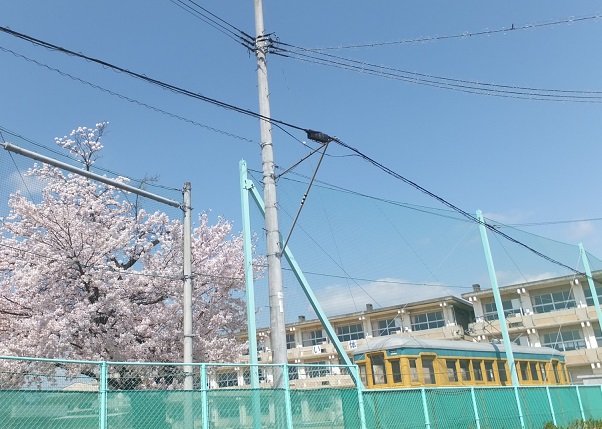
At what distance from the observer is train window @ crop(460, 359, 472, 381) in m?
15.9

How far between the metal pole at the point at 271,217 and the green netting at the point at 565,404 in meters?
8.83

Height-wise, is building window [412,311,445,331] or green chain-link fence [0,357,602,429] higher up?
building window [412,311,445,331]

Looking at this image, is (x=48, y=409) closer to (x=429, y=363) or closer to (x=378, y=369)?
(x=378, y=369)

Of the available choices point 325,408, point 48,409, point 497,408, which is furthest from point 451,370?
point 48,409

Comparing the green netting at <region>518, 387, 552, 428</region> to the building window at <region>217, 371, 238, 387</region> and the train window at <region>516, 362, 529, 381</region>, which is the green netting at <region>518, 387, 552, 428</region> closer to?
the train window at <region>516, 362, 529, 381</region>

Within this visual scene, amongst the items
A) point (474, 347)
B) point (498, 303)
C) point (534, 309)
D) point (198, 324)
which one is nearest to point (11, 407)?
point (198, 324)

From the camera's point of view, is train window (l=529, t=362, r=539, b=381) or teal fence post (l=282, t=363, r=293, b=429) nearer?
teal fence post (l=282, t=363, r=293, b=429)

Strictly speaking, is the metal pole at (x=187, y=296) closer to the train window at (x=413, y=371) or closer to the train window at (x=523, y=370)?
the train window at (x=413, y=371)

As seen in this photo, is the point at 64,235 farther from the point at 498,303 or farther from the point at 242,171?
the point at 498,303

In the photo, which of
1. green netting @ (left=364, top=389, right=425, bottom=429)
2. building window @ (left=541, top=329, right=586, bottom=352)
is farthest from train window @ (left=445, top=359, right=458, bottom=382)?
building window @ (left=541, top=329, right=586, bottom=352)

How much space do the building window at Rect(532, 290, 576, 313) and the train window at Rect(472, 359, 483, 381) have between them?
21331 millimetres

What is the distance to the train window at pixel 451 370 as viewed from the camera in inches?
605

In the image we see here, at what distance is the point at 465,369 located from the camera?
52.5 feet

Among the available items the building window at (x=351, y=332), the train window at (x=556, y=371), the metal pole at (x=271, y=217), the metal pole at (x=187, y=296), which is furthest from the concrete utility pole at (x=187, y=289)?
the building window at (x=351, y=332)
